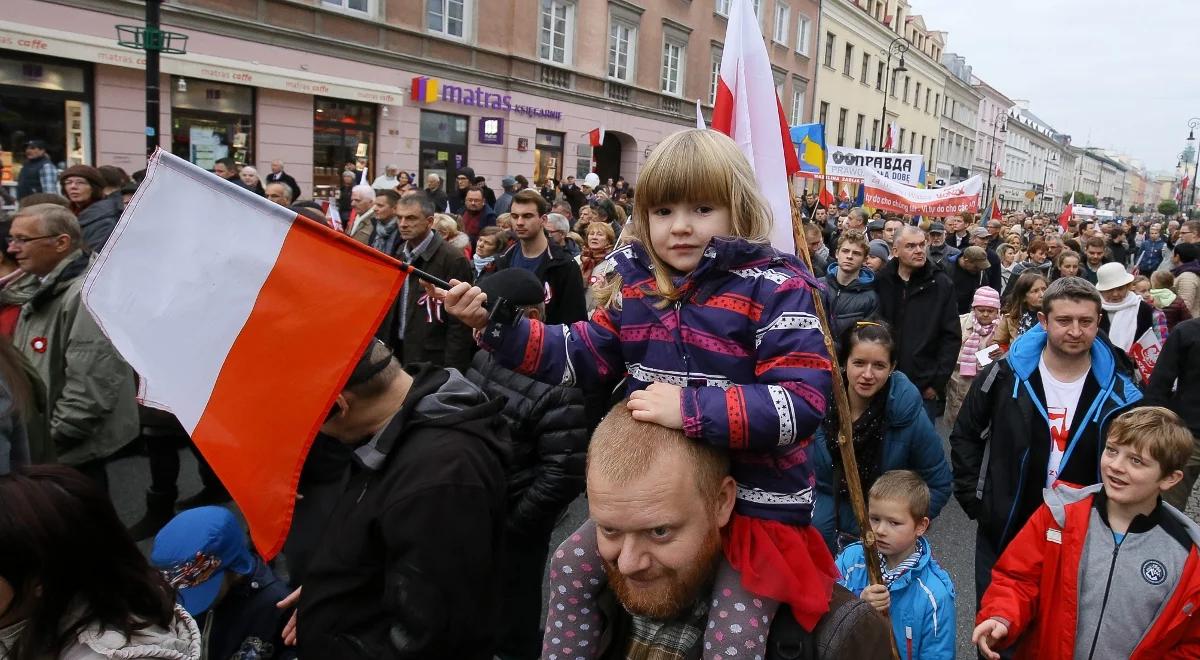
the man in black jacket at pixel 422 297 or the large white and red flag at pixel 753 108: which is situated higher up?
the large white and red flag at pixel 753 108

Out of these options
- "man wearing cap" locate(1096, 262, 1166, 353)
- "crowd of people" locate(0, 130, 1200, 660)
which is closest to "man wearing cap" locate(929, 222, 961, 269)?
"man wearing cap" locate(1096, 262, 1166, 353)

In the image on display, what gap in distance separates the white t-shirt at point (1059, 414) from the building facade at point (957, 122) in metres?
59.3

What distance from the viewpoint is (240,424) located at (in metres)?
2.02

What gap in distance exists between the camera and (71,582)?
1906mm

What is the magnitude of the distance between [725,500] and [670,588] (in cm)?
21

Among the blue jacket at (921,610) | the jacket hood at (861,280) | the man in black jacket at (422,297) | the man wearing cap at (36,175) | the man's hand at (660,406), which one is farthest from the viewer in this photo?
the man wearing cap at (36,175)

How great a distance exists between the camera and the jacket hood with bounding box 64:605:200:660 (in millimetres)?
1850

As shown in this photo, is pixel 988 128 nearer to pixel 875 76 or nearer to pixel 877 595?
pixel 875 76

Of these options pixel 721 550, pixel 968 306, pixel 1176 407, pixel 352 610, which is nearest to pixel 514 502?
pixel 352 610

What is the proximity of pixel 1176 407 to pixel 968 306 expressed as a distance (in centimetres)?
501

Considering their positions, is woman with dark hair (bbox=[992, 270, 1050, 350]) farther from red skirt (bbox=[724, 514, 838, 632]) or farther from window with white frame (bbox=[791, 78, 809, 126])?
window with white frame (bbox=[791, 78, 809, 126])

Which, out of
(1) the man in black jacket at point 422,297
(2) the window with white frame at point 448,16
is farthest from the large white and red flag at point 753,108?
(2) the window with white frame at point 448,16

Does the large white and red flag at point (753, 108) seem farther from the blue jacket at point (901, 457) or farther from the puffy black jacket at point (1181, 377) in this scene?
the puffy black jacket at point (1181, 377)

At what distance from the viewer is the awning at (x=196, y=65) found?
11.8m
